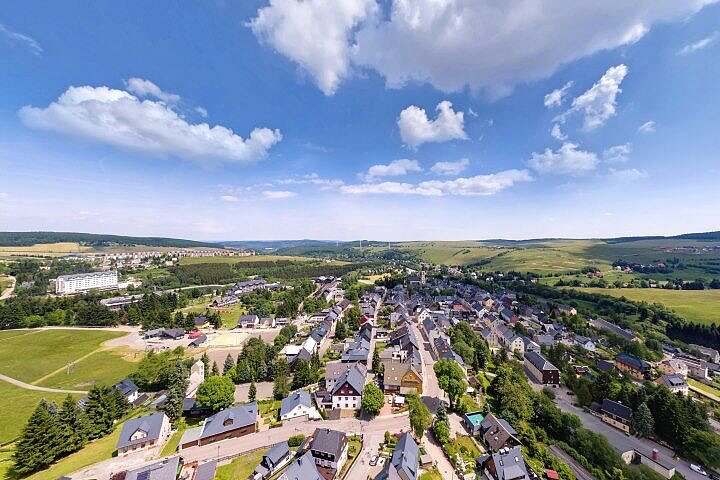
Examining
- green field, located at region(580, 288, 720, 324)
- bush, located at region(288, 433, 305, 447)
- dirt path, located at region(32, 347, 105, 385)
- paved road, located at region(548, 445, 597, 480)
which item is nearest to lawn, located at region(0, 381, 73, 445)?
dirt path, located at region(32, 347, 105, 385)

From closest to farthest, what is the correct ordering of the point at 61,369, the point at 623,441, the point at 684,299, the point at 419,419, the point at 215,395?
the point at 419,419
the point at 623,441
the point at 215,395
the point at 61,369
the point at 684,299

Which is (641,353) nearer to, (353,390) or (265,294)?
(353,390)

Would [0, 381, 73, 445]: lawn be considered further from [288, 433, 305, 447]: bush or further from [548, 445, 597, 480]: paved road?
[548, 445, 597, 480]: paved road

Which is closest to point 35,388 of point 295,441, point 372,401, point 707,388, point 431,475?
point 295,441

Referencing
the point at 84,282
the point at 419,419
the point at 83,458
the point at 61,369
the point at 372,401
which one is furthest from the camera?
the point at 84,282

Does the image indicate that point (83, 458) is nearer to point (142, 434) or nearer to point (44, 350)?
point (142, 434)

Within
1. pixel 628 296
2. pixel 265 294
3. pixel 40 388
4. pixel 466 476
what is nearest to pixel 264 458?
pixel 466 476
